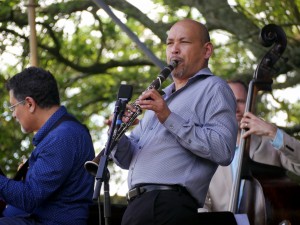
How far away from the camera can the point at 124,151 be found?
508cm

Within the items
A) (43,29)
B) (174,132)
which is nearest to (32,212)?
(174,132)

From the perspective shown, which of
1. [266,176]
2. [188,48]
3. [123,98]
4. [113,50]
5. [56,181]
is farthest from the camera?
[113,50]

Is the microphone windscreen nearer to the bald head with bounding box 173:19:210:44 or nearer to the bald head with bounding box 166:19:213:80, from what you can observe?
the bald head with bounding box 166:19:213:80

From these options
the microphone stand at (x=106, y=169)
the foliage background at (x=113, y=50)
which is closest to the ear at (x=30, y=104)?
the microphone stand at (x=106, y=169)

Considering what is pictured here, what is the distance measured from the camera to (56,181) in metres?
5.45

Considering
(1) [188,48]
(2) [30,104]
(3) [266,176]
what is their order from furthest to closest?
(3) [266,176]
(2) [30,104]
(1) [188,48]

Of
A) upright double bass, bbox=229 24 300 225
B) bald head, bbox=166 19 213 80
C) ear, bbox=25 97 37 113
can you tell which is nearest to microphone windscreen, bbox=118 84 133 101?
bald head, bbox=166 19 213 80

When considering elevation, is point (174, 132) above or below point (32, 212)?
above

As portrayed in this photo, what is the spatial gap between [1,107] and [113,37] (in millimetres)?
1859

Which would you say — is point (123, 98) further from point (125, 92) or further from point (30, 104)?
point (30, 104)

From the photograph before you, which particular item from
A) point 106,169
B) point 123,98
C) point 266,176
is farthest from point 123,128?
point 266,176

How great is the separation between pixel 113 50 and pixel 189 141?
6.61 meters

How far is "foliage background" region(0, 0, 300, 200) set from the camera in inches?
343

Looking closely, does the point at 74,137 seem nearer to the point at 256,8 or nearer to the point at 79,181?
the point at 79,181
